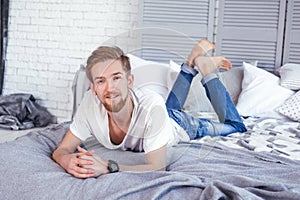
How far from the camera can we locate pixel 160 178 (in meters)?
1.07

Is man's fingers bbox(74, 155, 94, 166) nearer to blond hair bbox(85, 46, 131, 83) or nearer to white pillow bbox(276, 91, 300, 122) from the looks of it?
blond hair bbox(85, 46, 131, 83)

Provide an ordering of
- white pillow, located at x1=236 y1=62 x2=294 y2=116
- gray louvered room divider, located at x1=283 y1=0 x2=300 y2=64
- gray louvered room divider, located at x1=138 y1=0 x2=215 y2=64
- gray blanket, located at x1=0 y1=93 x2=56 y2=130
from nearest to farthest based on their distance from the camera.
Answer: white pillow, located at x1=236 y1=62 x2=294 y2=116 → gray louvered room divider, located at x1=283 y1=0 x2=300 y2=64 → gray louvered room divider, located at x1=138 y1=0 x2=215 y2=64 → gray blanket, located at x1=0 y1=93 x2=56 y2=130

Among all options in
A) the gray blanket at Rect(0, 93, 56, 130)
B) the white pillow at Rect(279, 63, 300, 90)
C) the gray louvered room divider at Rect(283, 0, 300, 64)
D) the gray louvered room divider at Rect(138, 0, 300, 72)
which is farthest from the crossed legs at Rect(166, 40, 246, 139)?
the gray blanket at Rect(0, 93, 56, 130)

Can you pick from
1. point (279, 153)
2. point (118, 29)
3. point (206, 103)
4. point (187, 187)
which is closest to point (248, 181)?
point (187, 187)

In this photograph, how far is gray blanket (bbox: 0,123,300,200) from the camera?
3.33ft

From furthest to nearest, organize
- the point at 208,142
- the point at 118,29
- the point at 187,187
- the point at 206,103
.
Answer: the point at 118,29, the point at 208,142, the point at 206,103, the point at 187,187

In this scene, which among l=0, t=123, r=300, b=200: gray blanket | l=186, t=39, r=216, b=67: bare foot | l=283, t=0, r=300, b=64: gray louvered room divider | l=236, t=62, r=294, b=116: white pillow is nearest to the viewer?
l=0, t=123, r=300, b=200: gray blanket

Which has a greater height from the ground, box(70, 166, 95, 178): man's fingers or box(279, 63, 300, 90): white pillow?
box(279, 63, 300, 90): white pillow

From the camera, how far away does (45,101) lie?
347cm

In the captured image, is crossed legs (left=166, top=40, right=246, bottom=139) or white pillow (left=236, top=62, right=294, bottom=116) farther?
white pillow (left=236, top=62, right=294, bottom=116)

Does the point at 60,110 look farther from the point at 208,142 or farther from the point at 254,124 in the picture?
the point at 208,142

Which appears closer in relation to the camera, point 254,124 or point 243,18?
point 254,124

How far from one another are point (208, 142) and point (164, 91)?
0.30 m

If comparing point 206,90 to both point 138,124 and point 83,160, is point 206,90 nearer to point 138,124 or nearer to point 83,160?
point 138,124
